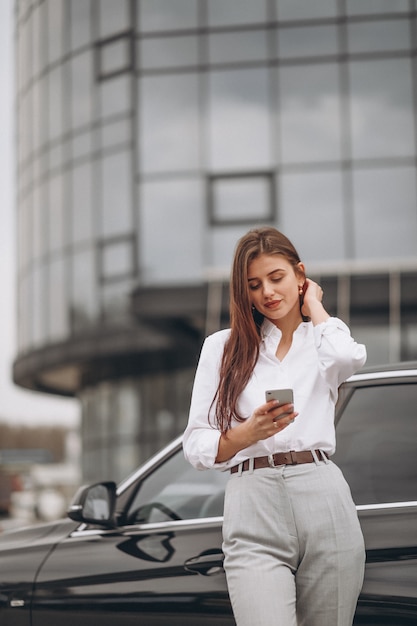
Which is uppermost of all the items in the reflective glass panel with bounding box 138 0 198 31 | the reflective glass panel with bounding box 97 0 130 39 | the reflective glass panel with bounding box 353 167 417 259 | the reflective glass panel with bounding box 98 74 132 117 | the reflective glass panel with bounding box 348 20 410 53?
the reflective glass panel with bounding box 97 0 130 39

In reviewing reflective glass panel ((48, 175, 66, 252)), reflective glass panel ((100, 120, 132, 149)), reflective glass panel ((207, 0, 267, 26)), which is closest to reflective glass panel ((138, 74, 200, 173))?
reflective glass panel ((100, 120, 132, 149))

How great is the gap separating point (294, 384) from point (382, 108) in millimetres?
15918

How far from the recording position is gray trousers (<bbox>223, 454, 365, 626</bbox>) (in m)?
2.69

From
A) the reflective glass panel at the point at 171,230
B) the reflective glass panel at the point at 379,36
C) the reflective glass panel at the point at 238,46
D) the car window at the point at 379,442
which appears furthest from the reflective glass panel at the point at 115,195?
the car window at the point at 379,442

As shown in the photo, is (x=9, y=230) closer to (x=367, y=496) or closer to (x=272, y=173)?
(x=272, y=173)

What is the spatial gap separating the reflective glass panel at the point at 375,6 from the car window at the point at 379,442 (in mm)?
15803

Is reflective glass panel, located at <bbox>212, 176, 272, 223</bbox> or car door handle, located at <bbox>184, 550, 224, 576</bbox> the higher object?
reflective glass panel, located at <bbox>212, 176, 272, 223</bbox>

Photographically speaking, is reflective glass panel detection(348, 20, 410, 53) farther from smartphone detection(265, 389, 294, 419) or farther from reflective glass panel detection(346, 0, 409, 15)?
smartphone detection(265, 389, 294, 419)

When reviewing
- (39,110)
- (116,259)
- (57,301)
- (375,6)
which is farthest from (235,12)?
(57,301)

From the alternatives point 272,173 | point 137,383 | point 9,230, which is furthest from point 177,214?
point 9,230

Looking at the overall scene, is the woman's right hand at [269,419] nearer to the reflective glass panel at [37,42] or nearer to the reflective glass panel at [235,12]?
the reflective glass panel at [235,12]

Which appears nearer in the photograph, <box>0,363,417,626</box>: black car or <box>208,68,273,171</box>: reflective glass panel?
<box>0,363,417,626</box>: black car

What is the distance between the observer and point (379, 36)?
1794cm

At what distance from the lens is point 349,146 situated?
18156 mm
